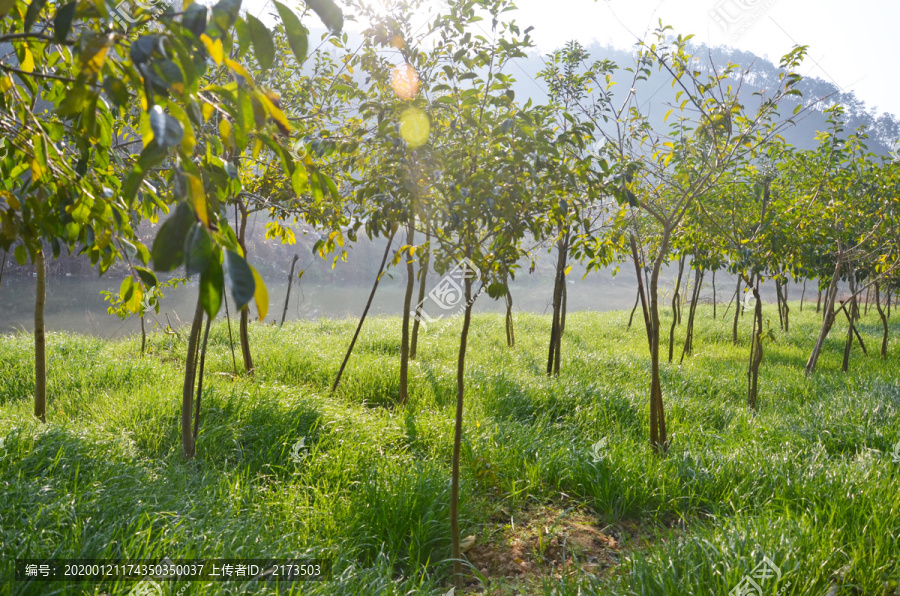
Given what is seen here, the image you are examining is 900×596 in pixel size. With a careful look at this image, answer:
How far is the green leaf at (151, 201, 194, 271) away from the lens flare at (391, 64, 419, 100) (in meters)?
2.18

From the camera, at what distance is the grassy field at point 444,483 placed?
195 centimetres

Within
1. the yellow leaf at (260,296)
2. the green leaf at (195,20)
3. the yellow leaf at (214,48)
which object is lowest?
the yellow leaf at (260,296)

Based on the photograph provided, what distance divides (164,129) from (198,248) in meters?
0.16

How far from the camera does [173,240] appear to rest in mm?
665

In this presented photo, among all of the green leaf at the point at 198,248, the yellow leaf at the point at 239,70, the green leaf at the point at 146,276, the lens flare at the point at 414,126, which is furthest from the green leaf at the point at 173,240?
the lens flare at the point at 414,126

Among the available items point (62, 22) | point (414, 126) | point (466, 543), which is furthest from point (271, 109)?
point (466, 543)

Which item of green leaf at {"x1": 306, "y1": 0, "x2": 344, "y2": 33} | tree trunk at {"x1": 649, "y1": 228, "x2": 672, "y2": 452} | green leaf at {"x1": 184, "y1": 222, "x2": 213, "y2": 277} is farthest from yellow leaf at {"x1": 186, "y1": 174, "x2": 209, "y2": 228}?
tree trunk at {"x1": 649, "y1": 228, "x2": 672, "y2": 452}

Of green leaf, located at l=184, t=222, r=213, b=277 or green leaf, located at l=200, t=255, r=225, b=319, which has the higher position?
green leaf, located at l=184, t=222, r=213, b=277

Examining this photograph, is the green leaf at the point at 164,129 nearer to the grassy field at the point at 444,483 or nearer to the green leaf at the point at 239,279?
the green leaf at the point at 239,279

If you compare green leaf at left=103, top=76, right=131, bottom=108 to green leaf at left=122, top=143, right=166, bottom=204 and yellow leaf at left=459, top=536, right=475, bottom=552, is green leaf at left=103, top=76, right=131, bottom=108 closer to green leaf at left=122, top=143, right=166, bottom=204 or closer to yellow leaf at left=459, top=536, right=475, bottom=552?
green leaf at left=122, top=143, right=166, bottom=204

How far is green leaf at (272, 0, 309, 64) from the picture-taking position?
81cm

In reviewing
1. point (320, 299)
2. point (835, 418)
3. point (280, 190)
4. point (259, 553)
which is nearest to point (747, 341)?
point (835, 418)

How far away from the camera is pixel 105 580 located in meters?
1.65

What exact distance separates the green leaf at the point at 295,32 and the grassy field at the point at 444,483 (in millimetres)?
1666
